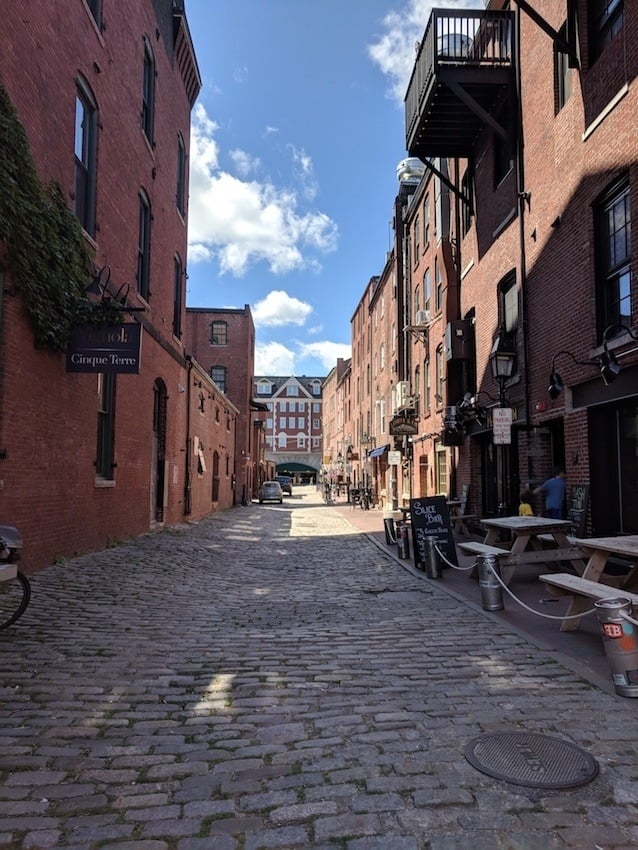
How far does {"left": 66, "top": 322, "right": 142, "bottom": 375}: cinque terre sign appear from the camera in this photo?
8.84 metres

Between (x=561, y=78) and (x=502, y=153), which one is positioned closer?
(x=561, y=78)

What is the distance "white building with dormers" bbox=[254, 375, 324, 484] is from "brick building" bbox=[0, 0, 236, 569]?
73.1 metres

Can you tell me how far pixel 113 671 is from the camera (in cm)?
477

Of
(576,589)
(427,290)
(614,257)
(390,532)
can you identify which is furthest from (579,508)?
(427,290)

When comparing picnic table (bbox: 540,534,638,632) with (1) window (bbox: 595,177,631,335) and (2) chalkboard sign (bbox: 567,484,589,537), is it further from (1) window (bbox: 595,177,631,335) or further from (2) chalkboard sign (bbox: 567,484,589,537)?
(1) window (bbox: 595,177,631,335)

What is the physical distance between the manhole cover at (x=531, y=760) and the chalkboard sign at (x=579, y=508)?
19.2 ft

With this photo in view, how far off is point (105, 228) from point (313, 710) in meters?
9.98

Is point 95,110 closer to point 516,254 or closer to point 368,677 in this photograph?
point 516,254

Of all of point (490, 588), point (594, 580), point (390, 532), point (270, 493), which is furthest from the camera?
point (270, 493)

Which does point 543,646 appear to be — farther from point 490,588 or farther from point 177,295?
point 177,295

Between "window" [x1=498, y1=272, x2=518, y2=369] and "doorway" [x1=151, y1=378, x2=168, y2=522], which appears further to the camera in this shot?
"doorway" [x1=151, y1=378, x2=168, y2=522]

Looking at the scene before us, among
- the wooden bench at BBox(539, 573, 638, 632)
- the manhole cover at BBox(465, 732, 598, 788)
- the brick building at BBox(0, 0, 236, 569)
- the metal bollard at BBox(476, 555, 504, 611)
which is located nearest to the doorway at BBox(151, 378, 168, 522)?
the brick building at BBox(0, 0, 236, 569)

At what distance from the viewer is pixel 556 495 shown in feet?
32.4

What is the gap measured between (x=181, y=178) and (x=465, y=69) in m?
9.90
